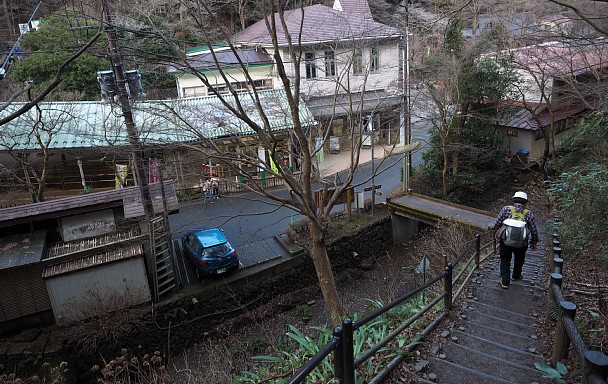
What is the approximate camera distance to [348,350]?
11.8ft

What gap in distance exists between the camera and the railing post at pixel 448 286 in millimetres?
6180

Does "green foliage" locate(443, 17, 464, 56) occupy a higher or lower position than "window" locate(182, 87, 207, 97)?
higher

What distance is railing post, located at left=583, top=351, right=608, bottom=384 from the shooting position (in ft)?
8.44

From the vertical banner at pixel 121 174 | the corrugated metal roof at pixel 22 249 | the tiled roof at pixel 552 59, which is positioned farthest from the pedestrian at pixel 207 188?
the tiled roof at pixel 552 59

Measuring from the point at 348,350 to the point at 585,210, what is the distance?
657 cm

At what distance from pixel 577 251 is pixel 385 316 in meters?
4.92

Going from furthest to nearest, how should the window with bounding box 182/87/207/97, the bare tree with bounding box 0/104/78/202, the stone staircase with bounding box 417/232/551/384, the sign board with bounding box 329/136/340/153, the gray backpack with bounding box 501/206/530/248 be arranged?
1. the sign board with bounding box 329/136/340/153
2. the window with bounding box 182/87/207/97
3. the bare tree with bounding box 0/104/78/202
4. the gray backpack with bounding box 501/206/530/248
5. the stone staircase with bounding box 417/232/551/384

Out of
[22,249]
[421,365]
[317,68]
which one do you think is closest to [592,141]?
[421,365]

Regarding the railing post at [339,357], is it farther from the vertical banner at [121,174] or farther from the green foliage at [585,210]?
the vertical banner at [121,174]

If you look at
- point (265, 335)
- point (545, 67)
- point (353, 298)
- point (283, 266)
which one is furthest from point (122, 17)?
point (545, 67)

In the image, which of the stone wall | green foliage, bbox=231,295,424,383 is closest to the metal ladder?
the stone wall

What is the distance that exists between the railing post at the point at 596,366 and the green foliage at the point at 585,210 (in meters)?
4.85

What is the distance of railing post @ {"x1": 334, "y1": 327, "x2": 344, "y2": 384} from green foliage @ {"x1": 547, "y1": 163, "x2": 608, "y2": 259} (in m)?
5.40

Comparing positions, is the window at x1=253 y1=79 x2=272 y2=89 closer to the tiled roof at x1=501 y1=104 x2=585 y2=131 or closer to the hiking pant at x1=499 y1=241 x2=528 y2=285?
the tiled roof at x1=501 y1=104 x2=585 y2=131
